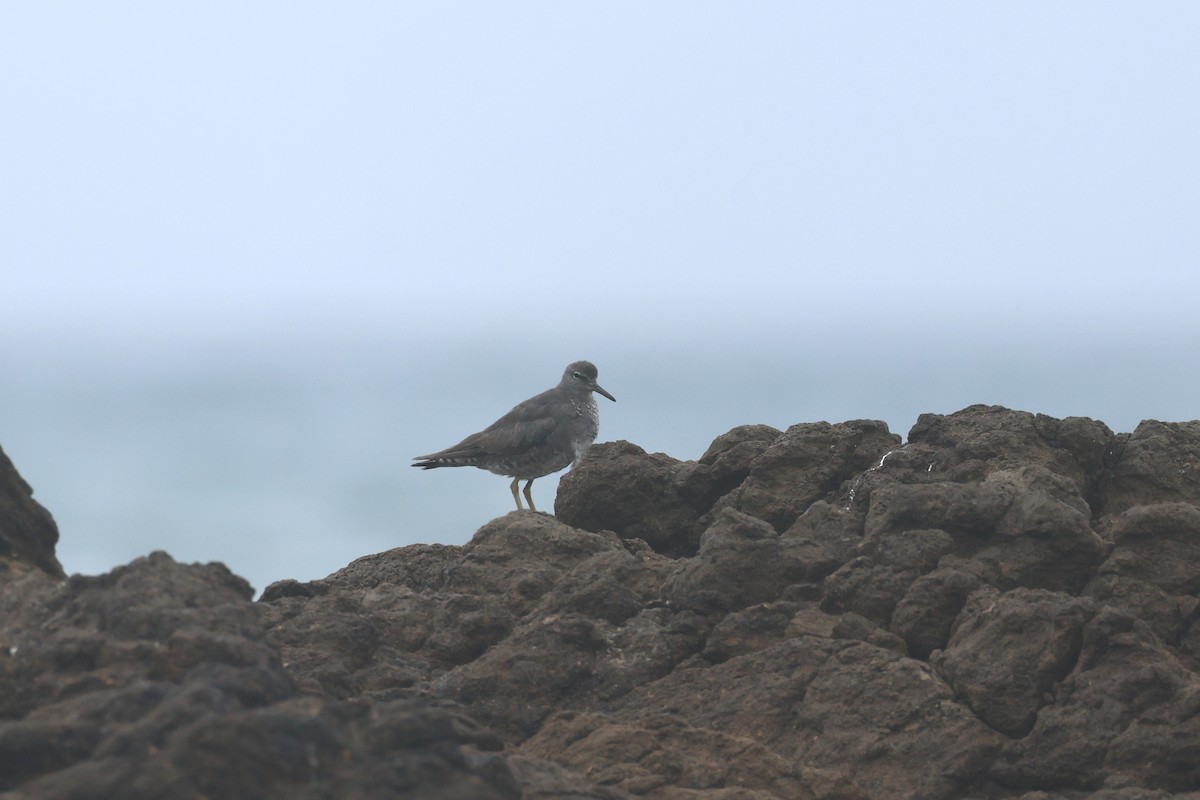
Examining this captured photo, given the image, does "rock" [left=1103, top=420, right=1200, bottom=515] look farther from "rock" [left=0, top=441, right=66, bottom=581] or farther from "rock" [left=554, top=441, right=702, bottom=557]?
"rock" [left=0, top=441, right=66, bottom=581]

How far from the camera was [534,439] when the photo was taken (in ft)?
54.7

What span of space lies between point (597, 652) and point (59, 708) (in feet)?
12.9

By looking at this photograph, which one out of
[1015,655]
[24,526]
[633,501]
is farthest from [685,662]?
[633,501]

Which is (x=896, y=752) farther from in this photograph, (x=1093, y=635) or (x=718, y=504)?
(x=718, y=504)

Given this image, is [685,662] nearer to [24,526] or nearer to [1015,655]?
[1015,655]

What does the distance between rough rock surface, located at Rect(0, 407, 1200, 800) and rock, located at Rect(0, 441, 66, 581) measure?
1.1 inches

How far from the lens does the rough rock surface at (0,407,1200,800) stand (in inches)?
199

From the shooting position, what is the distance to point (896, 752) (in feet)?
25.2

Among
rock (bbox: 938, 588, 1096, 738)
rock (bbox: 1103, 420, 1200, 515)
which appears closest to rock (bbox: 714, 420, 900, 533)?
rock (bbox: 1103, 420, 1200, 515)

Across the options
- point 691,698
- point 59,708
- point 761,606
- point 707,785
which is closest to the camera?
point 59,708

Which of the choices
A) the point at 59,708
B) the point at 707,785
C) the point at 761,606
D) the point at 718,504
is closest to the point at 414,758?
the point at 59,708

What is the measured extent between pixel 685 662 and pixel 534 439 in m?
8.23

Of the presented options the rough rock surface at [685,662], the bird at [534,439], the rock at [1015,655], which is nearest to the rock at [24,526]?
the rough rock surface at [685,662]

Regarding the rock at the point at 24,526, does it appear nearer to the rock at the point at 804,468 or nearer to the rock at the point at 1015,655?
the rock at the point at 1015,655
